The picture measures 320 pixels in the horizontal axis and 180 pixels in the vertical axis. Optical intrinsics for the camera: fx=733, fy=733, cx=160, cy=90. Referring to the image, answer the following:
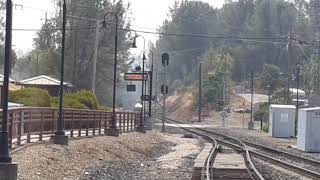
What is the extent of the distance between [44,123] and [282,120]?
34693mm

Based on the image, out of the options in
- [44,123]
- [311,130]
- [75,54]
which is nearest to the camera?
[44,123]

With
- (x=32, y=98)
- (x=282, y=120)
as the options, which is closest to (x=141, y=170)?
(x=32, y=98)

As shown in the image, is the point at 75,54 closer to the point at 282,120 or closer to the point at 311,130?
the point at 282,120

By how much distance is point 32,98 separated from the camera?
39.5m

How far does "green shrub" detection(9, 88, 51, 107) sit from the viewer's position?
38.9 metres

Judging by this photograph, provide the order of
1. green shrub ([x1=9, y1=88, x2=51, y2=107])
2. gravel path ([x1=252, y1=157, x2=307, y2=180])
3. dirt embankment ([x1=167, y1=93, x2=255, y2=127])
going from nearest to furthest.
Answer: gravel path ([x1=252, y1=157, x2=307, y2=180]) < green shrub ([x1=9, y1=88, x2=51, y2=107]) < dirt embankment ([x1=167, y1=93, x2=255, y2=127])

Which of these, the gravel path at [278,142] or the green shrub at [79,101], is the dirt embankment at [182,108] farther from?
the green shrub at [79,101]

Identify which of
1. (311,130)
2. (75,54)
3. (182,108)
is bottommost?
(182,108)

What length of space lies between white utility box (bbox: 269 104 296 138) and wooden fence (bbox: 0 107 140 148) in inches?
719

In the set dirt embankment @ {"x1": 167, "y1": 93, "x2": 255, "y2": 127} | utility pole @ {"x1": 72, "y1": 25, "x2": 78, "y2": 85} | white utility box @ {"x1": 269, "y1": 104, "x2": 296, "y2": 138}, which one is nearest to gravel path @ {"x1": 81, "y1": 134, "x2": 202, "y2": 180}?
white utility box @ {"x1": 269, "y1": 104, "x2": 296, "y2": 138}

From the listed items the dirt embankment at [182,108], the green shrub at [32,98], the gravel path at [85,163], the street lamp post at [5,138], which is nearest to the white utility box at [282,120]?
the green shrub at [32,98]

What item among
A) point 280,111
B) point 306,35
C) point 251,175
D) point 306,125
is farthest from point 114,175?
point 306,35

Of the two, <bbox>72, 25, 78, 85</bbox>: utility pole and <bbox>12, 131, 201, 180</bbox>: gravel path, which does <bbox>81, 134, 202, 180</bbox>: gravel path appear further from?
<bbox>72, 25, 78, 85</bbox>: utility pole

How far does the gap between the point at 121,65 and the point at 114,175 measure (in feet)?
196
